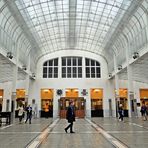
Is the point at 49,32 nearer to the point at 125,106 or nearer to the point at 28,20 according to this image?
the point at 28,20

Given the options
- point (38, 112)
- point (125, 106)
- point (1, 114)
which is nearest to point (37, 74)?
point (38, 112)

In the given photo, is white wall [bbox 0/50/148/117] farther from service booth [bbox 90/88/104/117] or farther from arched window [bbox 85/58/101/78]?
arched window [bbox 85/58/101/78]

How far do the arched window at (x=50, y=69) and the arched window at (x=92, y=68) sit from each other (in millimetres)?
6889

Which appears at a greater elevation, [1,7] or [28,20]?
[28,20]

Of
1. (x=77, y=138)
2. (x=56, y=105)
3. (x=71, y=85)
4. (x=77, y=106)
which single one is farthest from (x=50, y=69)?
(x=77, y=138)

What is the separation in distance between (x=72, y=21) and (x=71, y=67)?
12972mm

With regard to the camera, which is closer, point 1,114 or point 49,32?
point 1,114

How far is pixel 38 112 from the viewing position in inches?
1740

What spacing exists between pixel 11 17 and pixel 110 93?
90.9 feet

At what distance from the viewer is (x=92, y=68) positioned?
4769 centimetres

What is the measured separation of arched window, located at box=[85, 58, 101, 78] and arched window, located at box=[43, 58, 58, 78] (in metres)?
6.89

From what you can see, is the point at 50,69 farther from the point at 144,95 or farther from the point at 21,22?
the point at 144,95

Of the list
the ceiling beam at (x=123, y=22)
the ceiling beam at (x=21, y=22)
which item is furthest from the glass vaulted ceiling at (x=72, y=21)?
the ceiling beam at (x=21, y=22)

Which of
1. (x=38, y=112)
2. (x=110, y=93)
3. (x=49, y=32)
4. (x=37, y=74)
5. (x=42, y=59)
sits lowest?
(x=38, y=112)
